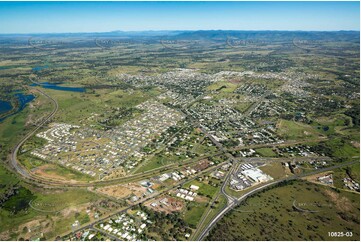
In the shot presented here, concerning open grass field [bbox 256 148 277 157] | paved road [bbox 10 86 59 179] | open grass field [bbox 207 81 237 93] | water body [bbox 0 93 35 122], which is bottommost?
paved road [bbox 10 86 59 179]

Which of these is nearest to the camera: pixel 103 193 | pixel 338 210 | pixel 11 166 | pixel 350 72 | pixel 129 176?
pixel 338 210

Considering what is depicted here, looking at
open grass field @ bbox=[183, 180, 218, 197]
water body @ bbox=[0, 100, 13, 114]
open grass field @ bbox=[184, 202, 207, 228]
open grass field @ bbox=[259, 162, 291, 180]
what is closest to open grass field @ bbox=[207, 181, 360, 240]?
open grass field @ bbox=[184, 202, 207, 228]

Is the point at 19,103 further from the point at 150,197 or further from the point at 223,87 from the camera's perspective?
the point at 223,87

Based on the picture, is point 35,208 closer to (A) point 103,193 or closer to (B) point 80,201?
(B) point 80,201

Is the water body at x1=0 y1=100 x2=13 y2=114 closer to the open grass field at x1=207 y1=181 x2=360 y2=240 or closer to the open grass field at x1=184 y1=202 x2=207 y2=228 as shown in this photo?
the open grass field at x1=184 y1=202 x2=207 y2=228

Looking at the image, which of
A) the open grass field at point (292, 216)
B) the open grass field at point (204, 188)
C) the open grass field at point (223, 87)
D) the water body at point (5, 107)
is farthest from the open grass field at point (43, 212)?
the open grass field at point (223, 87)

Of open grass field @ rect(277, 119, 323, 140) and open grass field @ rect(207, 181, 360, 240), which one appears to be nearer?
open grass field @ rect(207, 181, 360, 240)

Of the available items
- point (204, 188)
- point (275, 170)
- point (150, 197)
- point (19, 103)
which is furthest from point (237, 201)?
point (19, 103)

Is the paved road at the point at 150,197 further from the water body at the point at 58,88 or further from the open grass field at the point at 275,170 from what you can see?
the water body at the point at 58,88

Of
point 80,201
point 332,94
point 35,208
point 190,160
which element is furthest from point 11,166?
point 332,94
